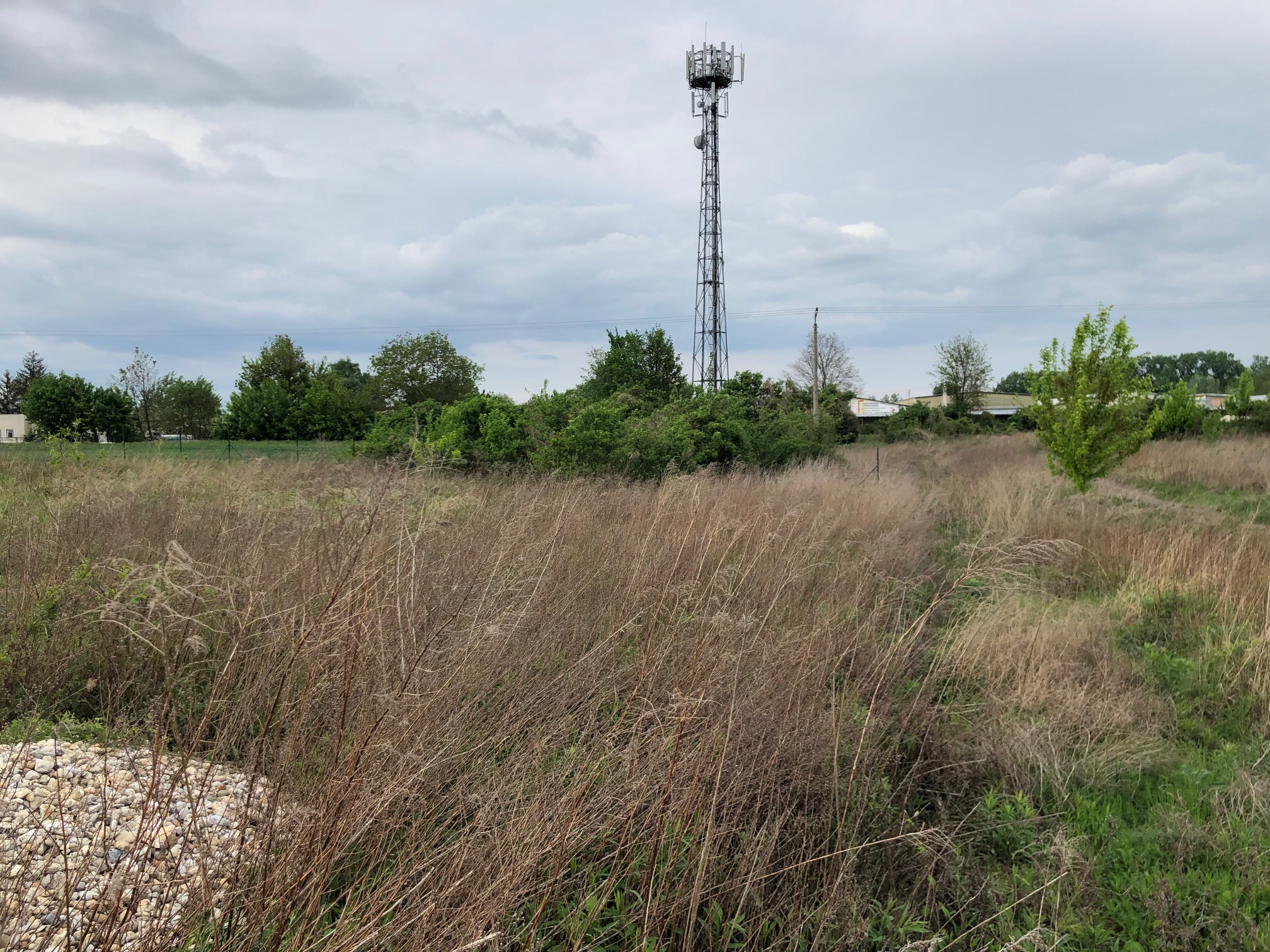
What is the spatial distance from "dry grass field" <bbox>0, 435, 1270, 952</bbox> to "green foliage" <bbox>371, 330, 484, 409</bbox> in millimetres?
45524

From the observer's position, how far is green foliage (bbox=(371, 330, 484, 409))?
167 ft

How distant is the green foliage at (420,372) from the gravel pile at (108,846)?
48.5m

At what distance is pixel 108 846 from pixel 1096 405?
15.0 meters

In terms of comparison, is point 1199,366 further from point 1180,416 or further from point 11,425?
point 11,425

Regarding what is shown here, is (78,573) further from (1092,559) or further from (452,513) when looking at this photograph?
(1092,559)

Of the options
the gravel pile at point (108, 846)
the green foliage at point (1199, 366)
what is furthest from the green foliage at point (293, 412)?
the green foliage at point (1199, 366)

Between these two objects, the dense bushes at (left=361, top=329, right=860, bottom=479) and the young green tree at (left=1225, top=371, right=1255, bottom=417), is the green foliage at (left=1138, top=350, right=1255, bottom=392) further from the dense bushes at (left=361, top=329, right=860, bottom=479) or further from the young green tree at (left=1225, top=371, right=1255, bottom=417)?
the dense bushes at (left=361, top=329, right=860, bottom=479)

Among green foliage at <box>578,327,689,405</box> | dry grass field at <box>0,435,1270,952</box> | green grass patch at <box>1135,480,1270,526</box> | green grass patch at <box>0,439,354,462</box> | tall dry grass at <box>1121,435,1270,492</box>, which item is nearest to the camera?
dry grass field at <box>0,435,1270,952</box>

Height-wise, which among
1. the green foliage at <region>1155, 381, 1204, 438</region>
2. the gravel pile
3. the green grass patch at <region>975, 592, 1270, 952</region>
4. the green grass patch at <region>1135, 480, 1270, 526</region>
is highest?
the green foliage at <region>1155, 381, 1204, 438</region>

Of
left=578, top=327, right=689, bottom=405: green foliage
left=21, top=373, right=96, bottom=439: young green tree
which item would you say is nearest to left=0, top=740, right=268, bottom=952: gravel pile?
left=578, top=327, right=689, bottom=405: green foliage

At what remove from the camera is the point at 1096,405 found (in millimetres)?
13352

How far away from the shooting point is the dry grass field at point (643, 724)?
81.9 inches

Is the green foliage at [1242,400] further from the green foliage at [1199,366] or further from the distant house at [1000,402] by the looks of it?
the green foliage at [1199,366]

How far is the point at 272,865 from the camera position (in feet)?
6.44
